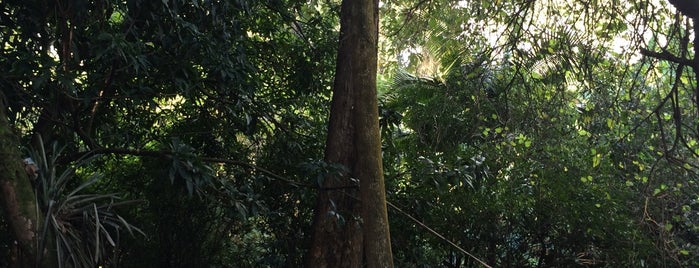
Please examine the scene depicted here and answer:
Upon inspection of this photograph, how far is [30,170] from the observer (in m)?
2.95

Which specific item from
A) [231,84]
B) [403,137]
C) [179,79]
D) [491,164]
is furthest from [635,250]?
[179,79]

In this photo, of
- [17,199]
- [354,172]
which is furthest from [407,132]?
[17,199]

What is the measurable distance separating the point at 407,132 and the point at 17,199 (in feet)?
15.0

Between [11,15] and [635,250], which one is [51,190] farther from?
[635,250]

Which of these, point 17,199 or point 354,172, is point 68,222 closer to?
point 17,199

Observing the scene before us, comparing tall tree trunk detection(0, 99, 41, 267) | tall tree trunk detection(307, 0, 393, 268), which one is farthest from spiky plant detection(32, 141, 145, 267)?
tall tree trunk detection(307, 0, 393, 268)

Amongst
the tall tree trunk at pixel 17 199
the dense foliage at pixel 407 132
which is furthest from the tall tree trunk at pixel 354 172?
the tall tree trunk at pixel 17 199

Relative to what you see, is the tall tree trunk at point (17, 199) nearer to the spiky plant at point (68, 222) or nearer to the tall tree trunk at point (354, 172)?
the spiky plant at point (68, 222)

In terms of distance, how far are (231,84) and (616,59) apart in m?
3.43

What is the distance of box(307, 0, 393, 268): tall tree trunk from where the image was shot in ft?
13.6

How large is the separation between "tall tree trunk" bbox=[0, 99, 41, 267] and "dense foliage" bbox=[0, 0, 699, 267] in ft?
2.16

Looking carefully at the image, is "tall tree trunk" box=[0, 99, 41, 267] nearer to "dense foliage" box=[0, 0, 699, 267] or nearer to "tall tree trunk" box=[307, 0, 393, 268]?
"dense foliage" box=[0, 0, 699, 267]

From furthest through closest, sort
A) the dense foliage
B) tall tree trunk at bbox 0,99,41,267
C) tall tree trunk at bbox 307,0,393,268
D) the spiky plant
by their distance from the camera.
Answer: tall tree trunk at bbox 307,0,393,268, the dense foliage, the spiky plant, tall tree trunk at bbox 0,99,41,267

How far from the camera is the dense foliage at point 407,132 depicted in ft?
12.5
